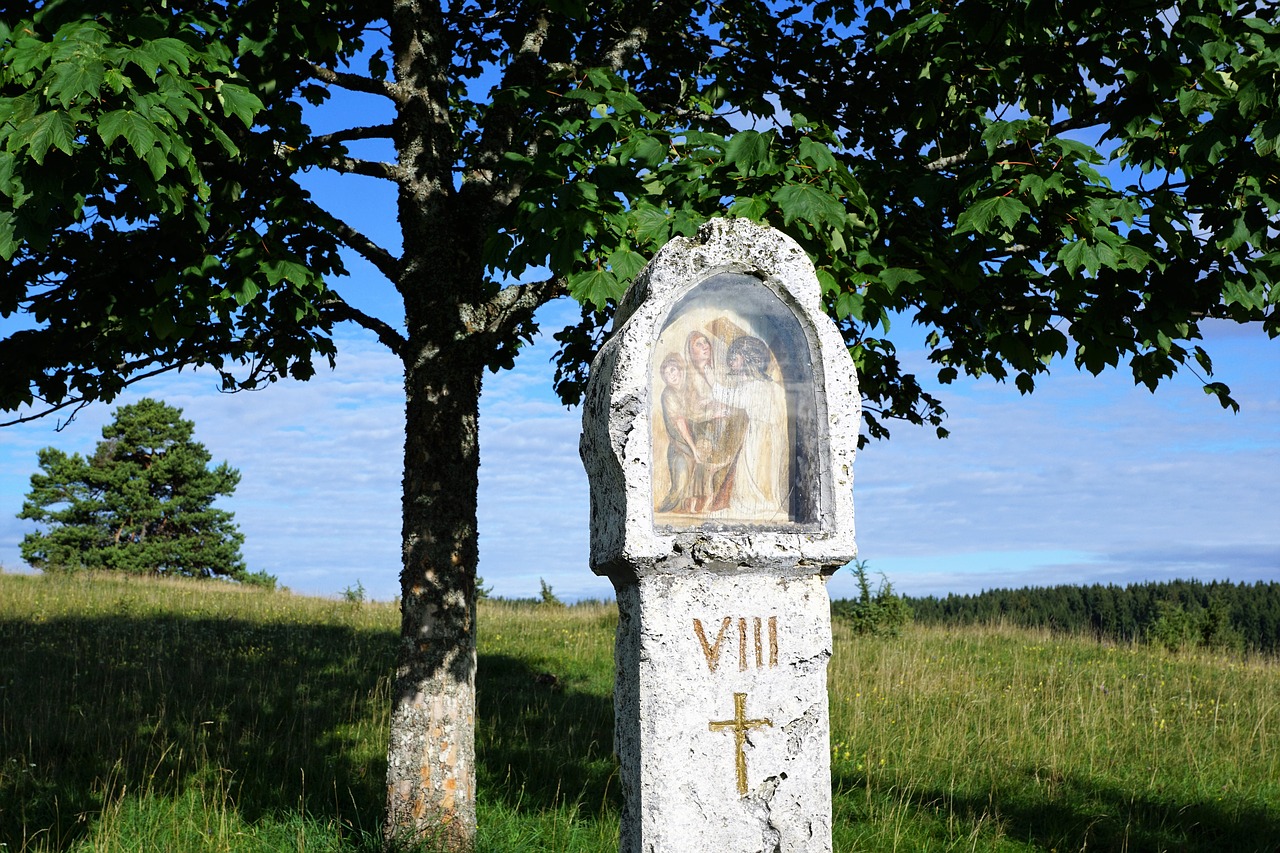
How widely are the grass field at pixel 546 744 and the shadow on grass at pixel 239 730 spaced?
31mm

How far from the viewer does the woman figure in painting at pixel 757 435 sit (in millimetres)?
3936

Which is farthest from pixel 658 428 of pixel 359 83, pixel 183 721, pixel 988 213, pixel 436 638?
pixel 183 721

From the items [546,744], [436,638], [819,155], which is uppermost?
[819,155]

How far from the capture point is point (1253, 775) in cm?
850

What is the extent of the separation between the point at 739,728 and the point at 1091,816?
495 cm

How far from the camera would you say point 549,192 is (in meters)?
4.93

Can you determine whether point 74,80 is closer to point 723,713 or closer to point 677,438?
point 677,438

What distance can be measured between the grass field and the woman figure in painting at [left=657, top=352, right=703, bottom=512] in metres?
3.13

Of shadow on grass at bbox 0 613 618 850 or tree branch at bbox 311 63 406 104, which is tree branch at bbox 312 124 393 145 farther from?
shadow on grass at bbox 0 613 618 850

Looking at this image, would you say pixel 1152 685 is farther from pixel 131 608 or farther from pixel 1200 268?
pixel 131 608

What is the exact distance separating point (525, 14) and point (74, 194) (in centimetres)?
472

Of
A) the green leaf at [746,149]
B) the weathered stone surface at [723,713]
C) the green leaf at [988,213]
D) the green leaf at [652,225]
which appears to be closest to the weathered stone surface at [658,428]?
the weathered stone surface at [723,713]

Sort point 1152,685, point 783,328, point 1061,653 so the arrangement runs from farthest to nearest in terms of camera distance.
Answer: point 1061,653, point 1152,685, point 783,328

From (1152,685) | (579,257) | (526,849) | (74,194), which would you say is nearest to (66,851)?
(526,849)
